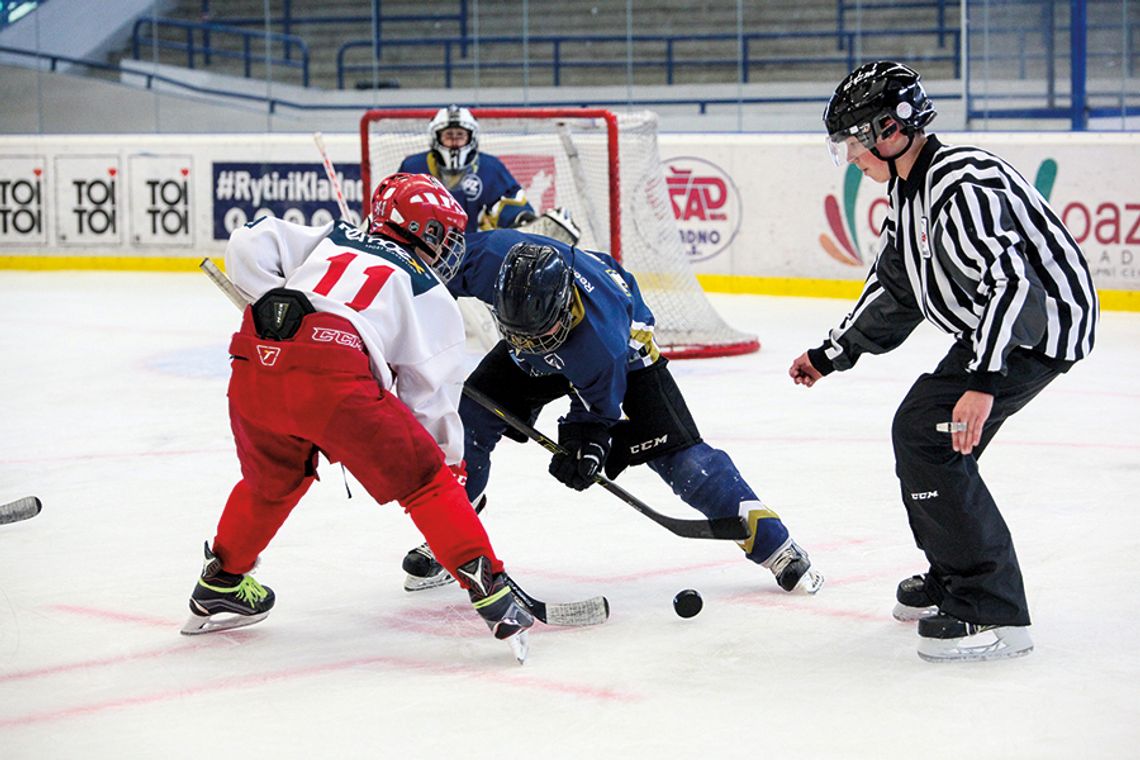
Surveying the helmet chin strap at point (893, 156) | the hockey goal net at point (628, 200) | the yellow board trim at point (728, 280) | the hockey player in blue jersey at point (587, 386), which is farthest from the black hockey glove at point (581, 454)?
the yellow board trim at point (728, 280)

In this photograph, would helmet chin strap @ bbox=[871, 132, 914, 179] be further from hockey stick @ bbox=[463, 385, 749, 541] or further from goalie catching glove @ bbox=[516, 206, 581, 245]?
goalie catching glove @ bbox=[516, 206, 581, 245]

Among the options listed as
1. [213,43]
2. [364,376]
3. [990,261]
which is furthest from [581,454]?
[213,43]

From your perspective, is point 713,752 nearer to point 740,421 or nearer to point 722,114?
point 740,421

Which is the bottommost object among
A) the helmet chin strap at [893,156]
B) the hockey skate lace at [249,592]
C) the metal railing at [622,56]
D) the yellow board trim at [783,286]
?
the hockey skate lace at [249,592]

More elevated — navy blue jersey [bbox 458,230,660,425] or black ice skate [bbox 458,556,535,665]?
navy blue jersey [bbox 458,230,660,425]

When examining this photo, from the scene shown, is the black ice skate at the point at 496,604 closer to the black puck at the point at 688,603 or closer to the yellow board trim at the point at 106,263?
the black puck at the point at 688,603

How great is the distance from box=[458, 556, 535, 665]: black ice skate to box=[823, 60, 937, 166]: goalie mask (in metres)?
1.02

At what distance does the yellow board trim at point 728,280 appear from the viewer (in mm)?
8773

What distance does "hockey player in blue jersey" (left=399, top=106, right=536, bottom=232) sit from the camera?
7.11 metres

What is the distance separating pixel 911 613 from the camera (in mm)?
3254

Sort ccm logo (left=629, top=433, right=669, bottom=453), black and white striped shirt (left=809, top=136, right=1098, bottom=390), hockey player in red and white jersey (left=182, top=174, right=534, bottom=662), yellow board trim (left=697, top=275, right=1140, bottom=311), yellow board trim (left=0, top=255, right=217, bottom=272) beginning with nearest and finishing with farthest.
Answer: black and white striped shirt (left=809, top=136, right=1098, bottom=390) < hockey player in red and white jersey (left=182, top=174, right=534, bottom=662) < ccm logo (left=629, top=433, right=669, bottom=453) < yellow board trim (left=697, top=275, right=1140, bottom=311) < yellow board trim (left=0, top=255, right=217, bottom=272)

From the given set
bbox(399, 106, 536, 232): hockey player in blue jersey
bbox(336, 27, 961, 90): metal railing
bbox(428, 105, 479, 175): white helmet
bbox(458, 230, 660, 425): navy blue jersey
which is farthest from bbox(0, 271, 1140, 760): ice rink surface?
bbox(336, 27, 961, 90): metal railing

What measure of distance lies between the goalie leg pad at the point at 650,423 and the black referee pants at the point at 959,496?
1.90 feet

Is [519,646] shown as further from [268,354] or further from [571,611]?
[268,354]
